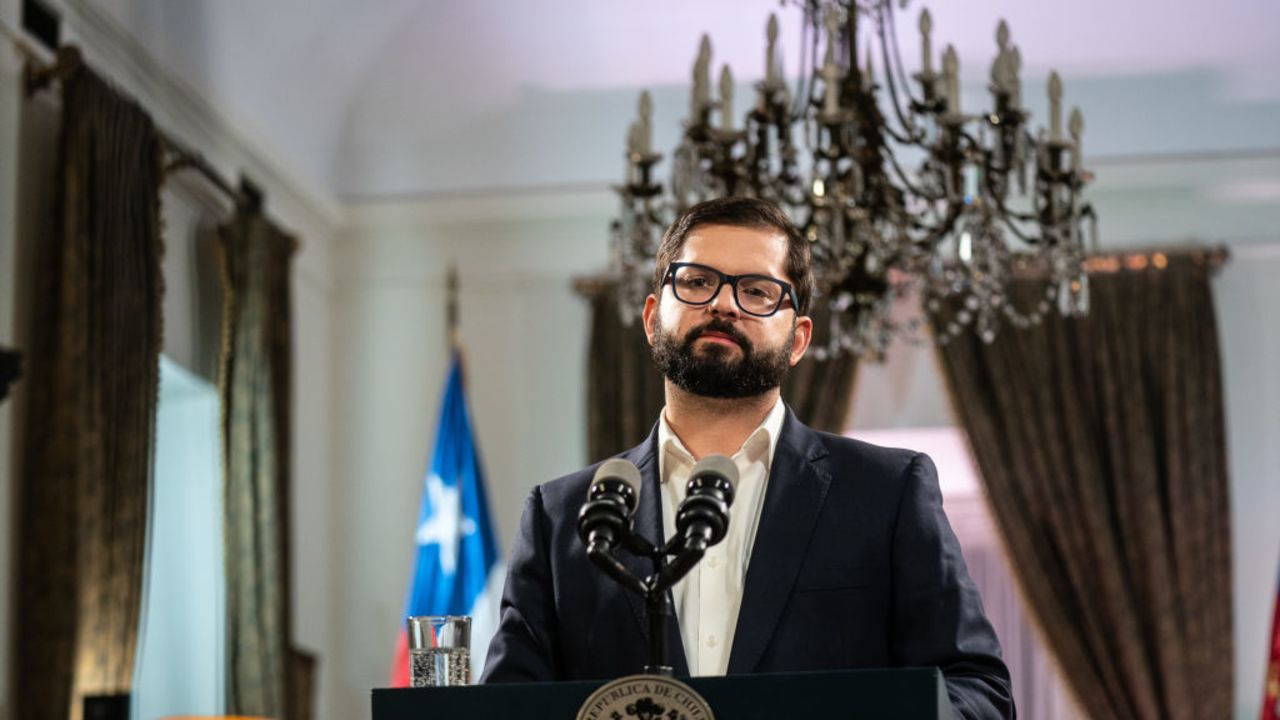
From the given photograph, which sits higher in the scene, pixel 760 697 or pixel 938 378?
pixel 938 378

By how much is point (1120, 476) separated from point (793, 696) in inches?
272

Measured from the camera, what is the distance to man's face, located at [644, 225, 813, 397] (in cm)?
235

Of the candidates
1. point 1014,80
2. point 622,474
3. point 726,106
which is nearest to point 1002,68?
point 1014,80

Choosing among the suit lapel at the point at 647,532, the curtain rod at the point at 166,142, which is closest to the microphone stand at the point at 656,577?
the suit lapel at the point at 647,532

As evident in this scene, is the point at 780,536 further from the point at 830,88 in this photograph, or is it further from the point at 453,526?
the point at 453,526

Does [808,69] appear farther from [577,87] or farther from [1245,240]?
[1245,240]

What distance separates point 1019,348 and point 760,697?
701 centimetres

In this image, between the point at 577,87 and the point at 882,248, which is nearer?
the point at 882,248

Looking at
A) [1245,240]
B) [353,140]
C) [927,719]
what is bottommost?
[927,719]

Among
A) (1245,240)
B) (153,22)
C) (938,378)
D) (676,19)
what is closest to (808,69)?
(676,19)

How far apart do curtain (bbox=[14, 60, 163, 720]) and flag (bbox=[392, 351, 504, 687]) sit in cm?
231

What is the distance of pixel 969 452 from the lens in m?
8.63

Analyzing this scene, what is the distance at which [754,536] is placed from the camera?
7.91 feet

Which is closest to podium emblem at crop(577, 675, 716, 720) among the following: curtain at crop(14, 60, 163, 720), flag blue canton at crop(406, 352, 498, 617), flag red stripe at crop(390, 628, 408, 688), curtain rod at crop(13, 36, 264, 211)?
curtain at crop(14, 60, 163, 720)
